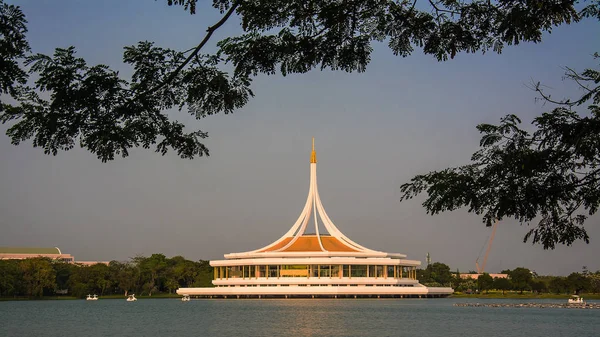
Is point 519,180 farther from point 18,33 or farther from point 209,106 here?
point 18,33

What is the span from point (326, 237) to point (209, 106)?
232ft

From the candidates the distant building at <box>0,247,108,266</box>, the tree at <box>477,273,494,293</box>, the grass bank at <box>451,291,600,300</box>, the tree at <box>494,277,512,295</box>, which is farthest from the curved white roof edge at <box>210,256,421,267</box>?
the distant building at <box>0,247,108,266</box>

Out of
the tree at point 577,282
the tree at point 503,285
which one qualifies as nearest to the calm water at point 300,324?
the tree at point 577,282

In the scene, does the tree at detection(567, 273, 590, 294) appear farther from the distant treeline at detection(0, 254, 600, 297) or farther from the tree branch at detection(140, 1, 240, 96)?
the tree branch at detection(140, 1, 240, 96)

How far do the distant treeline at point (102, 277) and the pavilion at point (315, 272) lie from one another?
768 cm

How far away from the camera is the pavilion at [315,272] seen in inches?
2825

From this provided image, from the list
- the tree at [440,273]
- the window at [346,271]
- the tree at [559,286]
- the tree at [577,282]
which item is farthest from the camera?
the tree at [440,273]

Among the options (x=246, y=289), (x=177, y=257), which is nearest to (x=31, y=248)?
(x=177, y=257)

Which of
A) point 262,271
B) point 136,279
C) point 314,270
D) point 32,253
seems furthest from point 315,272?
point 32,253

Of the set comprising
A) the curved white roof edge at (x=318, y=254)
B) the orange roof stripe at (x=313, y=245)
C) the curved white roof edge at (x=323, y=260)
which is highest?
the orange roof stripe at (x=313, y=245)

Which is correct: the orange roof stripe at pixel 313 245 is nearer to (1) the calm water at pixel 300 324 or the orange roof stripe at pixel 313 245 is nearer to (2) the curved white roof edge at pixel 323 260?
(2) the curved white roof edge at pixel 323 260

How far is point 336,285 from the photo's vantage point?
72250 mm

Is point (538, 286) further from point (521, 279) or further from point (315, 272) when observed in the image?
point (315, 272)

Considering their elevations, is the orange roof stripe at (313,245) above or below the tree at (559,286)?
above
